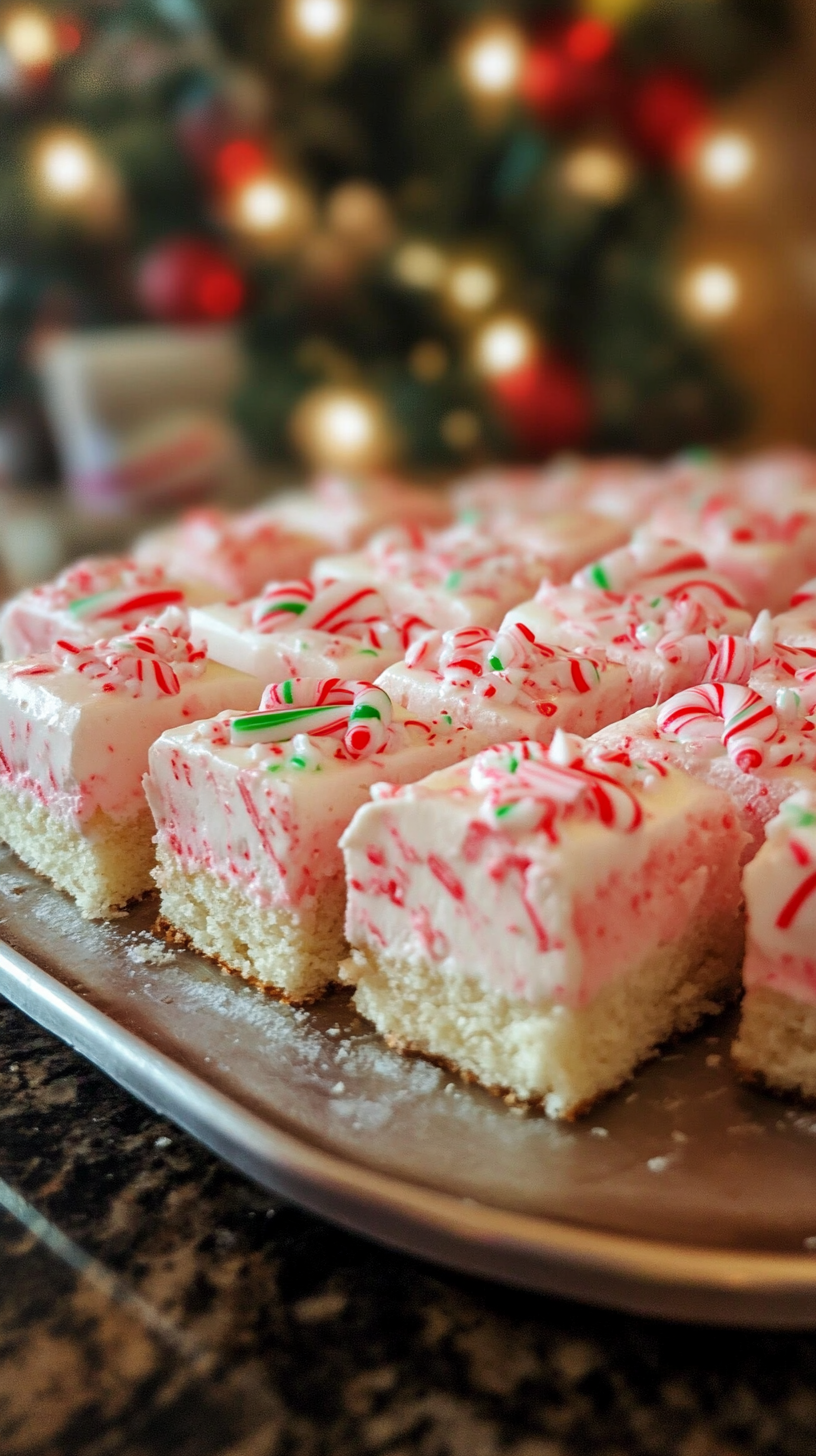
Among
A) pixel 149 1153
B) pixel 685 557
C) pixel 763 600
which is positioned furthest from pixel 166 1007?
pixel 763 600

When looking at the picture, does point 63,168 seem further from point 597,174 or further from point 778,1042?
point 778,1042

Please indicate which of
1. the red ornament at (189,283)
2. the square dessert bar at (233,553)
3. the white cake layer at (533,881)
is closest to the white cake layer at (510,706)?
the white cake layer at (533,881)

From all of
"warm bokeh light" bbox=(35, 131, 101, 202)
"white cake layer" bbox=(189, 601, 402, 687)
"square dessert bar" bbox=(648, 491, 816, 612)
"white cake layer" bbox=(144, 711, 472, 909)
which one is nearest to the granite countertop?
"white cake layer" bbox=(144, 711, 472, 909)

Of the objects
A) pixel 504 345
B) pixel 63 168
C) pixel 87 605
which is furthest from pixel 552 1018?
pixel 504 345

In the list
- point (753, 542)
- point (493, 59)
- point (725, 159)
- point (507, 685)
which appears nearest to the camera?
point (507, 685)

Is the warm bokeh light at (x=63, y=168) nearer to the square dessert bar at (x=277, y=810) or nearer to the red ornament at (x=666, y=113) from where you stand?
the red ornament at (x=666, y=113)
